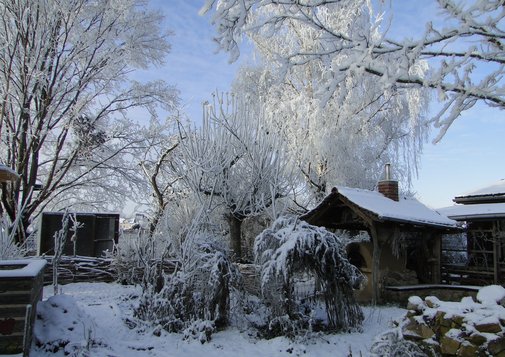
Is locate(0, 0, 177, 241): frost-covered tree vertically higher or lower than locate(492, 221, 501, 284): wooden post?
higher

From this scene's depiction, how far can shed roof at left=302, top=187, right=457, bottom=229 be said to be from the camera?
10352mm

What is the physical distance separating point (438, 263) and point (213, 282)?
24.0 feet

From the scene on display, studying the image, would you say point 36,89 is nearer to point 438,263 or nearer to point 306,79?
point 306,79

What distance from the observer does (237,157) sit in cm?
1311

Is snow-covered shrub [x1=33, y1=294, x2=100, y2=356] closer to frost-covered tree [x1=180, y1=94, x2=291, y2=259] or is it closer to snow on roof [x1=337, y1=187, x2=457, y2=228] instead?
frost-covered tree [x1=180, y1=94, x2=291, y2=259]

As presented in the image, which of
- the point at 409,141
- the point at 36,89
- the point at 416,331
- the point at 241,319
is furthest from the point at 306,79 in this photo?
the point at 416,331

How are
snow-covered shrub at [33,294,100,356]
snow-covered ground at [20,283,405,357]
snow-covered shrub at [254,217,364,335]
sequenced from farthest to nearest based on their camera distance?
snow-covered shrub at [254,217,364,335], snow-covered ground at [20,283,405,357], snow-covered shrub at [33,294,100,356]

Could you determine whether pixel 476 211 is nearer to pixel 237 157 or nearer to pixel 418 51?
A: pixel 237 157

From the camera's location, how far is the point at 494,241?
13078 millimetres

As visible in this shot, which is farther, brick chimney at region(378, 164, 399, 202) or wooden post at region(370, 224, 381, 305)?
brick chimney at region(378, 164, 399, 202)

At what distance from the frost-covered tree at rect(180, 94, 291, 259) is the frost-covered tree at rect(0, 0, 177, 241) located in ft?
18.9

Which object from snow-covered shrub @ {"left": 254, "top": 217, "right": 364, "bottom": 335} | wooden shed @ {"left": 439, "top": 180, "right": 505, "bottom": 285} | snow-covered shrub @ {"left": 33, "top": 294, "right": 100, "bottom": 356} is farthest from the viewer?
wooden shed @ {"left": 439, "top": 180, "right": 505, "bottom": 285}

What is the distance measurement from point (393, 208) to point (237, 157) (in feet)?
15.4

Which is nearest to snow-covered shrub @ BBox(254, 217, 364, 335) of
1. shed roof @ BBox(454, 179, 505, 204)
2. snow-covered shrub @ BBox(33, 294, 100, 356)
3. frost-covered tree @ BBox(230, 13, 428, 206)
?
snow-covered shrub @ BBox(33, 294, 100, 356)
